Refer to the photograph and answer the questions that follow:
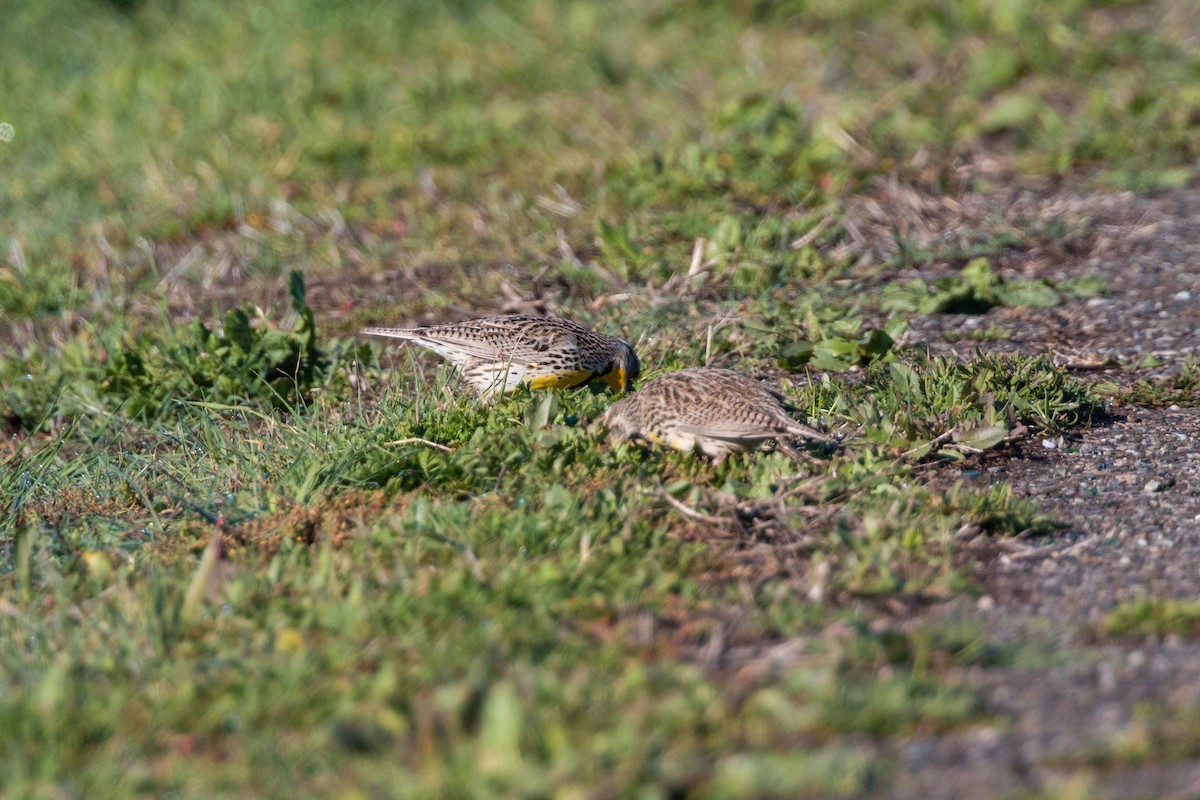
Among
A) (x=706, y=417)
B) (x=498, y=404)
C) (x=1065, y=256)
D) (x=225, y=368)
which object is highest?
(x=706, y=417)

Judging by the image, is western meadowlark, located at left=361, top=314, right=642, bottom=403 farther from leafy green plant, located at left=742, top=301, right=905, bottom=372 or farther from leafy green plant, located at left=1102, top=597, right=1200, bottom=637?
leafy green plant, located at left=1102, top=597, right=1200, bottom=637

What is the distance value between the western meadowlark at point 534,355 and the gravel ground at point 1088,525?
1.69 metres

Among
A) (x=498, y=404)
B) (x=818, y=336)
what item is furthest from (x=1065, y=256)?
(x=498, y=404)

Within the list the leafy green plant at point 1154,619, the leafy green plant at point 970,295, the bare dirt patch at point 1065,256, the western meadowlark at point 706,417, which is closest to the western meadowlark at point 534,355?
the western meadowlark at point 706,417

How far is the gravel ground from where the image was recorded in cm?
356

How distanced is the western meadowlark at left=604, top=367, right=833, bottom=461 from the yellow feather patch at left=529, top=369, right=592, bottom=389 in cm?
67

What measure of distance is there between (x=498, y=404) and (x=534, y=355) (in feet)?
1.52

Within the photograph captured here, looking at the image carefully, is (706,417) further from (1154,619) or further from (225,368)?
(225,368)

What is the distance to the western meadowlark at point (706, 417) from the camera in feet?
17.9

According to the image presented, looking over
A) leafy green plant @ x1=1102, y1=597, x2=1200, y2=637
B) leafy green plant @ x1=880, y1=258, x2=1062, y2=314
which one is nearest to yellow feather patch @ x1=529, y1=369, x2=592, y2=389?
leafy green plant @ x1=880, y1=258, x2=1062, y2=314

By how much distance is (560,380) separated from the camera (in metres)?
6.49

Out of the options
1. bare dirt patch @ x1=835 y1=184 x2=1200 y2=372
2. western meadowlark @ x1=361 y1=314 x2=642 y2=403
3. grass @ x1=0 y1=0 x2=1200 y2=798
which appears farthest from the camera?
bare dirt patch @ x1=835 y1=184 x2=1200 y2=372

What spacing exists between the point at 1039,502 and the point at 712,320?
2.21 m

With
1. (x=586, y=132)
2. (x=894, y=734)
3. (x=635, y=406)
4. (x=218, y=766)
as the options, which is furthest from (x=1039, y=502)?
(x=586, y=132)
